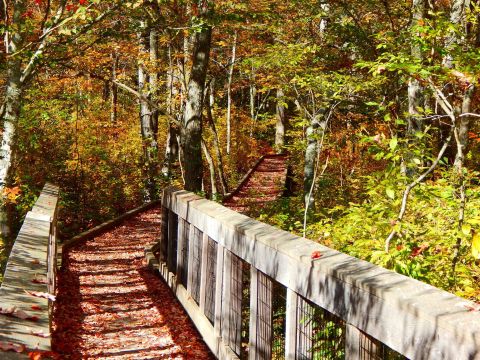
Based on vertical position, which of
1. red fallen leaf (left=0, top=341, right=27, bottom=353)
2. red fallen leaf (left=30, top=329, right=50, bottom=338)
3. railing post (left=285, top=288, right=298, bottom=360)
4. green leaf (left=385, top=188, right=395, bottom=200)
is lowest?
railing post (left=285, top=288, right=298, bottom=360)

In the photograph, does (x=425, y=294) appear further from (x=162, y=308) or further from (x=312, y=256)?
(x=162, y=308)

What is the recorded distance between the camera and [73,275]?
9.37 metres

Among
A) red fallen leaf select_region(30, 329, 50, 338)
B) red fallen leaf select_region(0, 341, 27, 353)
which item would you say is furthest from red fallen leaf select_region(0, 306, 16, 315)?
red fallen leaf select_region(0, 341, 27, 353)

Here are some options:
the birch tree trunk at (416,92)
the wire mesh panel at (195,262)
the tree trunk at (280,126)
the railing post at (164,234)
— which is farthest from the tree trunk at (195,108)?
the tree trunk at (280,126)

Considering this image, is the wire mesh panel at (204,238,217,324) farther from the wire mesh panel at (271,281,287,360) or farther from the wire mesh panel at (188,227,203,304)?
the wire mesh panel at (271,281,287,360)

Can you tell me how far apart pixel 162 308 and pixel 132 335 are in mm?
1099

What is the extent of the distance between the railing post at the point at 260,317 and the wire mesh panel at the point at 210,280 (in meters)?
1.44

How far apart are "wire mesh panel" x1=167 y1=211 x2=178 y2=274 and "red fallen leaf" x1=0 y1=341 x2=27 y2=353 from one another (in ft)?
20.5

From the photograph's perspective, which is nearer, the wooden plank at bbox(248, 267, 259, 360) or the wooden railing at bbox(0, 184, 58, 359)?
the wooden railing at bbox(0, 184, 58, 359)

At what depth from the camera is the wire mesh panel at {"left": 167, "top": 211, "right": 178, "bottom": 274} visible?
863cm

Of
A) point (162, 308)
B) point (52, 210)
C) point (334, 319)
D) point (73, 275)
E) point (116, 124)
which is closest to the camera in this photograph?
point (334, 319)

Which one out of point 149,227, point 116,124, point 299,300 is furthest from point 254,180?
point 299,300

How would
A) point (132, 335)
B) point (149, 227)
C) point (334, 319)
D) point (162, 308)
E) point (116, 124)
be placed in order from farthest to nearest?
point (116, 124)
point (149, 227)
point (162, 308)
point (132, 335)
point (334, 319)

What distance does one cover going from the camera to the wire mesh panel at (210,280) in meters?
6.34
